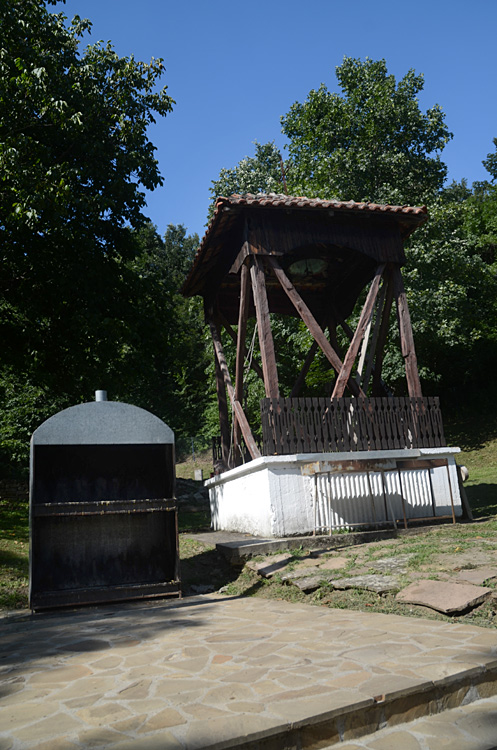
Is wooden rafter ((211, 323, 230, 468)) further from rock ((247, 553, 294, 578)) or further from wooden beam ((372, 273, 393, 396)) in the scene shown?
rock ((247, 553, 294, 578))

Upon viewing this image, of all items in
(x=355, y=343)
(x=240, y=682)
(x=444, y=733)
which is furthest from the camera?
(x=355, y=343)

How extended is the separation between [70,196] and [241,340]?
453 centimetres

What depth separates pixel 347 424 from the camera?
961 centimetres

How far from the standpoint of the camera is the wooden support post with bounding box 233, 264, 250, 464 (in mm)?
10727

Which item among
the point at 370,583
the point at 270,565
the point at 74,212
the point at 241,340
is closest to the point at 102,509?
the point at 270,565

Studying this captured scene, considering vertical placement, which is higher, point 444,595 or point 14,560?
point 14,560

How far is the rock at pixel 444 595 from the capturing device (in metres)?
4.53

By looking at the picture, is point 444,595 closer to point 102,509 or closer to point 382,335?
point 102,509

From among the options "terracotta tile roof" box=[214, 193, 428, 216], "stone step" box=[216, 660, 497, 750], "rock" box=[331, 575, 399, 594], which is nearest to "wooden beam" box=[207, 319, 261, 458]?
"terracotta tile roof" box=[214, 193, 428, 216]

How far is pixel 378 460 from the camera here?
947 centimetres

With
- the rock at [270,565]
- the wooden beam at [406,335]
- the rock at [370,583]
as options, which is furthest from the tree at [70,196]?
the rock at [370,583]

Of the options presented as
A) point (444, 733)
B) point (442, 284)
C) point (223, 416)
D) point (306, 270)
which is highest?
point (442, 284)

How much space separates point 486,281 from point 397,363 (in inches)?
243

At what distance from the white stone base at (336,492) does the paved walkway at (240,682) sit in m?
3.88
